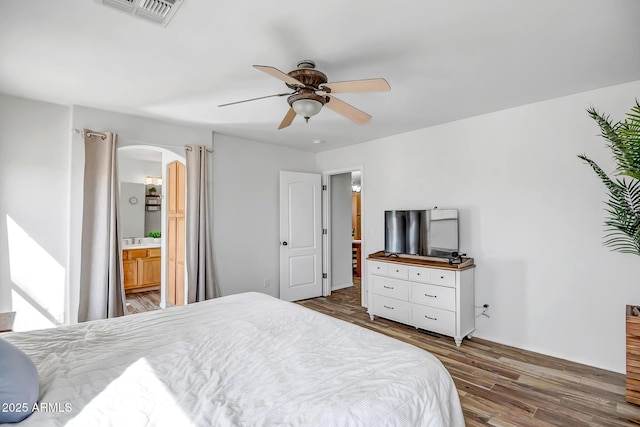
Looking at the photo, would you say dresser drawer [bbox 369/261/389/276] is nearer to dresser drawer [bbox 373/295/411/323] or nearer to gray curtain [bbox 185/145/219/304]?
dresser drawer [bbox 373/295/411/323]

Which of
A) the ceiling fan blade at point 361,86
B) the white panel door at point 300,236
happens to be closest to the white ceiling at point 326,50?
the ceiling fan blade at point 361,86

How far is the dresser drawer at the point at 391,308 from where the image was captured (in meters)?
3.74

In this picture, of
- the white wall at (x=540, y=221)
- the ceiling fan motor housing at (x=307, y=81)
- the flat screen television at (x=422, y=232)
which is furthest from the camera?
the flat screen television at (x=422, y=232)

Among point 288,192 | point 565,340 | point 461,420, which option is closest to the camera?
point 461,420

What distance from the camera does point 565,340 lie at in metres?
2.92

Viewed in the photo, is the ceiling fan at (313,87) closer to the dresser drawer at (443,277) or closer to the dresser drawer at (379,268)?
the dresser drawer at (443,277)

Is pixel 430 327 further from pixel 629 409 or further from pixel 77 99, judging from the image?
pixel 77 99

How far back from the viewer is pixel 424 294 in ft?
11.6

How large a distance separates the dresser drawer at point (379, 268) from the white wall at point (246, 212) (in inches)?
62.0

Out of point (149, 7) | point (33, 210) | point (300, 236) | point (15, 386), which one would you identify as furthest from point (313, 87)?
point (300, 236)

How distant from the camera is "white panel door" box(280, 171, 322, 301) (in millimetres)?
4883

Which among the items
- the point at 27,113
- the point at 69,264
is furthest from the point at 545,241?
the point at 27,113

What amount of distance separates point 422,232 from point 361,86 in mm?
2387

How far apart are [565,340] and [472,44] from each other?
2.83 meters
